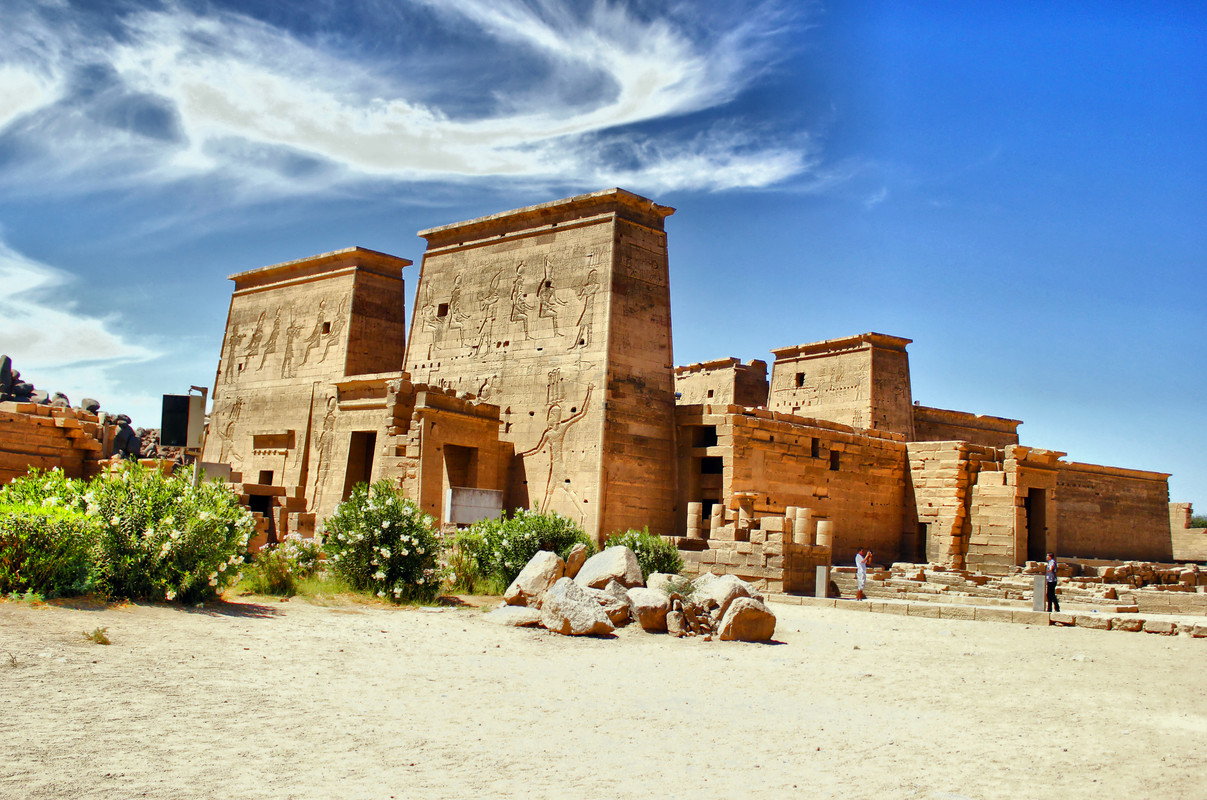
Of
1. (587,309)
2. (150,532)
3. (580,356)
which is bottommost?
(150,532)

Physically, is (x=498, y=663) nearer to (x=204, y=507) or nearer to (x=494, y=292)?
(x=204, y=507)

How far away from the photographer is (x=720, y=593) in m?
11.1

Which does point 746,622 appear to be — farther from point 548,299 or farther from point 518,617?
point 548,299

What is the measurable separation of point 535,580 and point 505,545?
8.21 feet

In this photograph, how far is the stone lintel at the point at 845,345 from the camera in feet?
90.9

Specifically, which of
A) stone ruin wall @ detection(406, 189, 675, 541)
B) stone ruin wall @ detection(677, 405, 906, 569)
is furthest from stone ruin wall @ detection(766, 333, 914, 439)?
stone ruin wall @ detection(406, 189, 675, 541)

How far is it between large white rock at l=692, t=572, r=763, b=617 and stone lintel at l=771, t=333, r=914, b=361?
17817 millimetres

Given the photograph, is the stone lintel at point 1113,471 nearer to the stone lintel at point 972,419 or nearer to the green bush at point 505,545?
the stone lintel at point 972,419

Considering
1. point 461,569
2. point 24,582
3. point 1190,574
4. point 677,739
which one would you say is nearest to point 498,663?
point 677,739

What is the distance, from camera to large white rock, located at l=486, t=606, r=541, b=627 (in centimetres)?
1026

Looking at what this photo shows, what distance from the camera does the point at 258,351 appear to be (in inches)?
1092

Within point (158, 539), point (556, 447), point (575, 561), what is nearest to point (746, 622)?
point (575, 561)

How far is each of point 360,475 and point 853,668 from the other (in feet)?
50.2

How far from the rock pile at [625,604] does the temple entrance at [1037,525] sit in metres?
13.9
